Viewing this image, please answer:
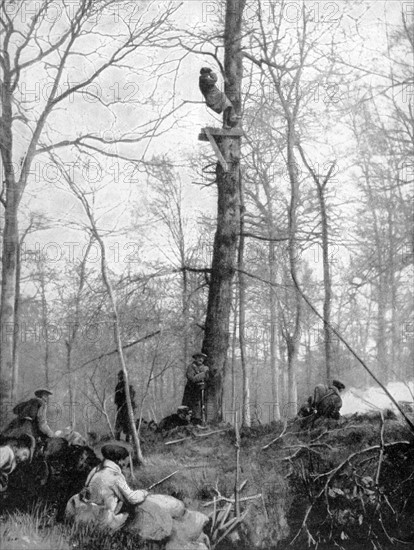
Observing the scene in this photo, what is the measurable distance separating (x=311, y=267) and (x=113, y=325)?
8.73 feet

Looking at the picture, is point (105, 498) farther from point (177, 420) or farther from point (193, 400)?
point (193, 400)

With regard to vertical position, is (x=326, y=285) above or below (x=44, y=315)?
above

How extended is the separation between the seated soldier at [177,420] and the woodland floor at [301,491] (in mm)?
588

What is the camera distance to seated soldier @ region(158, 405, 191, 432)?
204 inches

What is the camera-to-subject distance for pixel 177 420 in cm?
540

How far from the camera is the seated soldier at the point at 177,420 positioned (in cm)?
517

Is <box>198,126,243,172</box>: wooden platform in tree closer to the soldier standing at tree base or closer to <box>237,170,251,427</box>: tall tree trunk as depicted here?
<box>237,170,251,427</box>: tall tree trunk

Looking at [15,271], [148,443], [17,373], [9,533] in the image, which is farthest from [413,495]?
[15,271]

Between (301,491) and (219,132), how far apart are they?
11.6ft

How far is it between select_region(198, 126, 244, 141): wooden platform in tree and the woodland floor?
3.03 metres

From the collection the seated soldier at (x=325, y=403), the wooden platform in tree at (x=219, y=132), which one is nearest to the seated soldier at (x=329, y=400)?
the seated soldier at (x=325, y=403)

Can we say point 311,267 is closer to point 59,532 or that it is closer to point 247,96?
point 247,96

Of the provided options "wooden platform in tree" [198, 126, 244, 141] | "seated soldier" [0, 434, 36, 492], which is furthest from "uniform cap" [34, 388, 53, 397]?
"wooden platform in tree" [198, 126, 244, 141]

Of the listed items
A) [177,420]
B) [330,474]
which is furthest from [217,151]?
[330,474]
